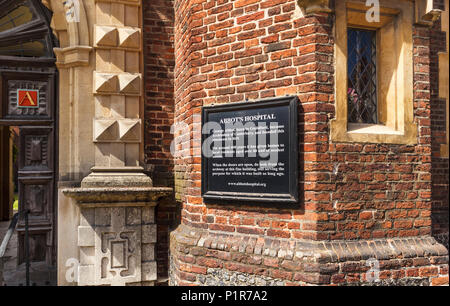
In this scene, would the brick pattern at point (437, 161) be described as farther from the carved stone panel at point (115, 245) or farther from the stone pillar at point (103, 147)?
the carved stone panel at point (115, 245)

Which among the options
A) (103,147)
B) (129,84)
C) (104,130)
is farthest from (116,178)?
(129,84)

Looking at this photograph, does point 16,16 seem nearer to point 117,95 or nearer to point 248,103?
point 117,95

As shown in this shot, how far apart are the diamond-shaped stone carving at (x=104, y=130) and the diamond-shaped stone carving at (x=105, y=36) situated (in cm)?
102

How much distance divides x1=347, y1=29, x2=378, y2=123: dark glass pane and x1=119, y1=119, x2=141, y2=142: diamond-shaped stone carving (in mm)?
2700

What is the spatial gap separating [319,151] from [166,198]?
241 cm

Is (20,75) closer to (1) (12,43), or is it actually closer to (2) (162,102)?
(1) (12,43)

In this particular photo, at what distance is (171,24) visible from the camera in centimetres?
522

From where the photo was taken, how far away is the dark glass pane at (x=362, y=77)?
13.2ft

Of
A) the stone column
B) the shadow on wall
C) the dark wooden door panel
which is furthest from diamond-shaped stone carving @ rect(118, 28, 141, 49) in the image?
the dark wooden door panel

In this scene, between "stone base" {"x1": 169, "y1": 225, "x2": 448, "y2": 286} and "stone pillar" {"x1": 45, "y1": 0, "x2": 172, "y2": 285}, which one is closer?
"stone base" {"x1": 169, "y1": 225, "x2": 448, "y2": 286}

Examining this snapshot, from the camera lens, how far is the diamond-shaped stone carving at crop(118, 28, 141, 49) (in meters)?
4.80

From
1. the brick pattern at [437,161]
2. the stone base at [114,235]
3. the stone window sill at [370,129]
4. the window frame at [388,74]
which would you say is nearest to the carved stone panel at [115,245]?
the stone base at [114,235]

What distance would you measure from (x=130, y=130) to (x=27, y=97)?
62.7 inches

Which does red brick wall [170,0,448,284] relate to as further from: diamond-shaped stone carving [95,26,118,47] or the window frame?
diamond-shaped stone carving [95,26,118,47]
